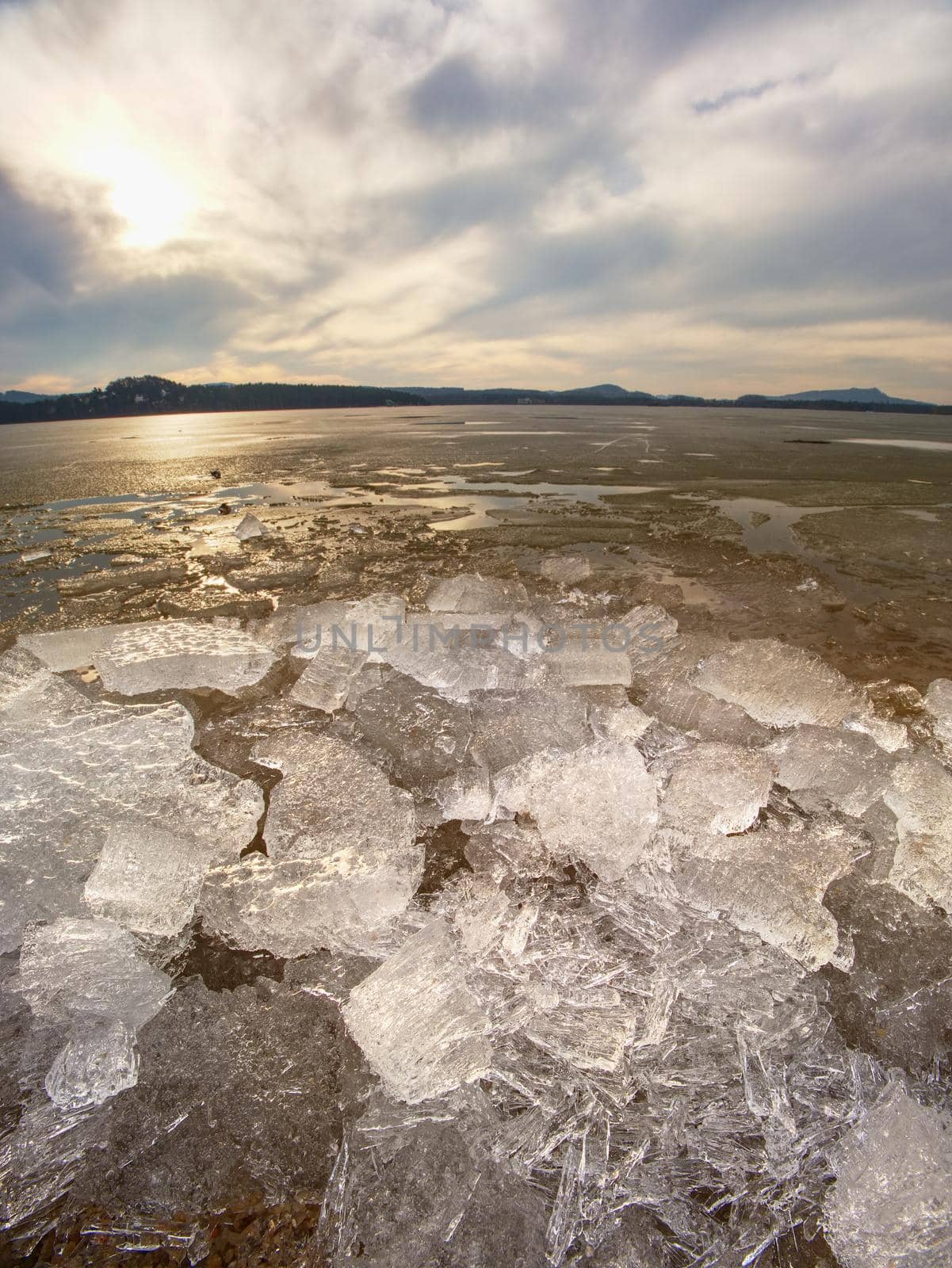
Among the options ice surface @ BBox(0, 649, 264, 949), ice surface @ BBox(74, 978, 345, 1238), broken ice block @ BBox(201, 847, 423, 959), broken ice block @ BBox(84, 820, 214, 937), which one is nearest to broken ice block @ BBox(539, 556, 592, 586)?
ice surface @ BBox(0, 649, 264, 949)

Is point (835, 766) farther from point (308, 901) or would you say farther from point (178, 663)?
point (178, 663)

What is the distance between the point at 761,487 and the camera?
10898 mm

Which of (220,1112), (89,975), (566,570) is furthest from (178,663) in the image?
(566,570)

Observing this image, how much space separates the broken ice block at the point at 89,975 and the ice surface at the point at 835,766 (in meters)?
2.79

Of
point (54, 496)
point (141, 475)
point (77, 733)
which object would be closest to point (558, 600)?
point (77, 733)

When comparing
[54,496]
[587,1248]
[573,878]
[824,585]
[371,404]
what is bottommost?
[587,1248]

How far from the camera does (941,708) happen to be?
3143mm

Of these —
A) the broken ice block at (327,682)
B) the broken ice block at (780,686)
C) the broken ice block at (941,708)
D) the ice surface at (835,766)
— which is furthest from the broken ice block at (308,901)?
the broken ice block at (941,708)

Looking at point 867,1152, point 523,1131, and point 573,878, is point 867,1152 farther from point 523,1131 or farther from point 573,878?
point 573,878

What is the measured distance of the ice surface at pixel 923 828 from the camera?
206 cm

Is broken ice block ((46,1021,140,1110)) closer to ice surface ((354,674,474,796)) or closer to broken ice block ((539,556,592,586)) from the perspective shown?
ice surface ((354,674,474,796))

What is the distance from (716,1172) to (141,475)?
52.0 feet

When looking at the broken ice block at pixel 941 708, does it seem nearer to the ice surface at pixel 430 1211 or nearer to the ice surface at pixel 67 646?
the ice surface at pixel 430 1211

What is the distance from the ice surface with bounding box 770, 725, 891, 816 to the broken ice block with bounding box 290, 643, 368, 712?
2.44 meters
